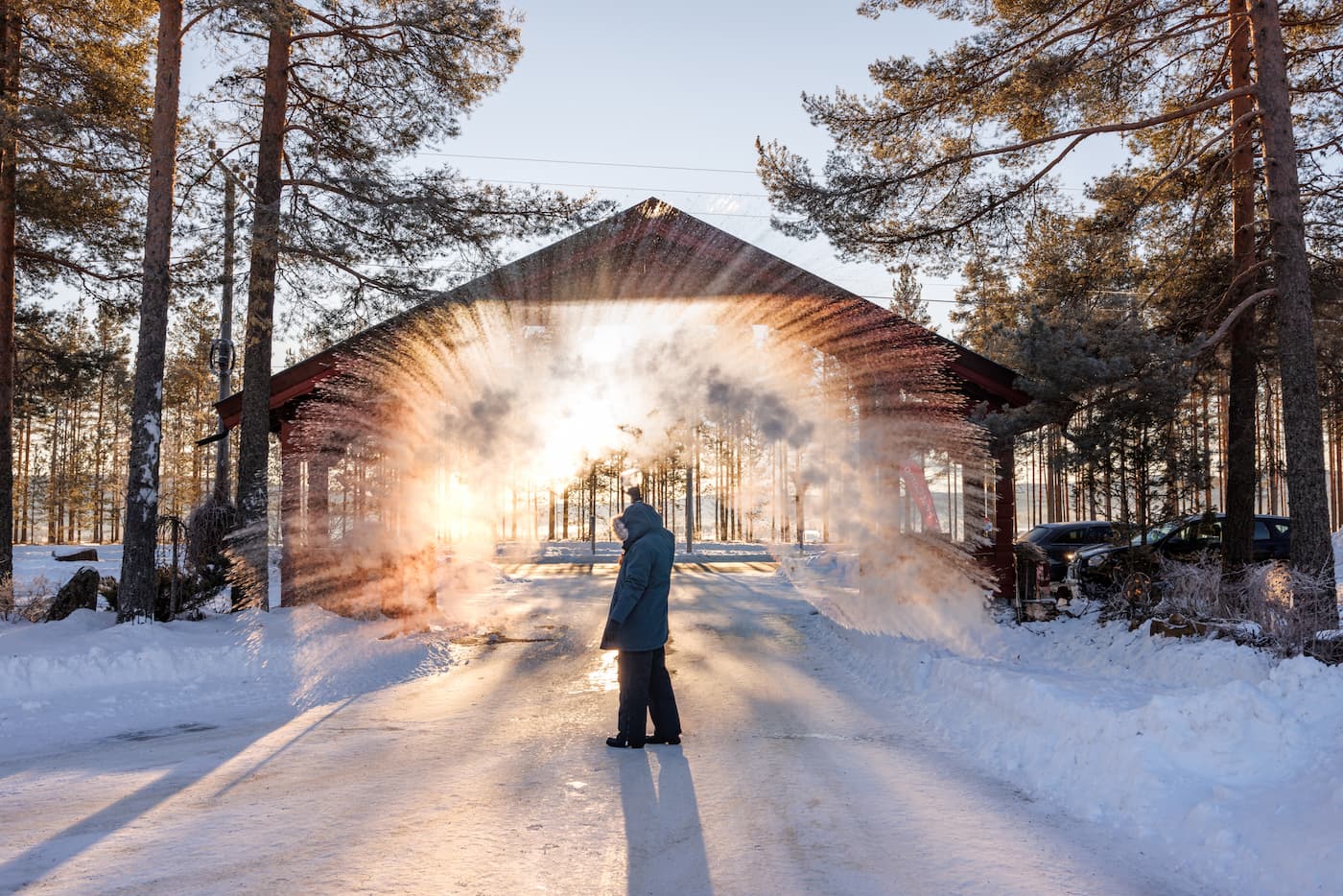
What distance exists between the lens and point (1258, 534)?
747 inches

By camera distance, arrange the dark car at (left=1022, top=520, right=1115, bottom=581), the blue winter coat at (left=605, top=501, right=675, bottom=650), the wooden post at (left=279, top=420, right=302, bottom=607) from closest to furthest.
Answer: the blue winter coat at (left=605, top=501, right=675, bottom=650) < the wooden post at (left=279, top=420, right=302, bottom=607) < the dark car at (left=1022, top=520, right=1115, bottom=581)

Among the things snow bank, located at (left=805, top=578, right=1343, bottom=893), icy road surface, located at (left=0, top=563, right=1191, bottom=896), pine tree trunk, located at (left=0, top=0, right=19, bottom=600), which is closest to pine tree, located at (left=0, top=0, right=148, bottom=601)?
pine tree trunk, located at (left=0, top=0, right=19, bottom=600)

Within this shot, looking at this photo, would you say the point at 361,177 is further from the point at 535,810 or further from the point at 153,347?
the point at 535,810

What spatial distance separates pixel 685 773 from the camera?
5.68 meters

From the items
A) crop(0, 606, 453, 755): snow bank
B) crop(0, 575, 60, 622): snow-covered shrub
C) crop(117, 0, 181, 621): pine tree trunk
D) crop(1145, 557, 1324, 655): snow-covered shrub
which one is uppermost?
crop(117, 0, 181, 621): pine tree trunk

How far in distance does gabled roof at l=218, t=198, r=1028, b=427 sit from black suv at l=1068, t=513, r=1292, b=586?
289 centimetres

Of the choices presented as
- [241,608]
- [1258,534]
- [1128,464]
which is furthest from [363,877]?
[1258,534]

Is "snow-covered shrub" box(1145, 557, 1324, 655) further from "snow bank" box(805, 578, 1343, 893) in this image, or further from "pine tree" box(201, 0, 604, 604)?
"pine tree" box(201, 0, 604, 604)

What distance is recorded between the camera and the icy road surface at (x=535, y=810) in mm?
3977

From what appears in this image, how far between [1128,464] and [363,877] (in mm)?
13318

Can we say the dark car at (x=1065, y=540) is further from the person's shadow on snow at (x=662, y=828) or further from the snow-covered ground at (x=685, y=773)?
the person's shadow on snow at (x=662, y=828)

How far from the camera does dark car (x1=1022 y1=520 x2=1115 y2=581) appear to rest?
808 inches

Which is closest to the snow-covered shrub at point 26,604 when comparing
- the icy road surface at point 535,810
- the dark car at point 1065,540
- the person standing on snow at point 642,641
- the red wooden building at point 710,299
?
the red wooden building at point 710,299

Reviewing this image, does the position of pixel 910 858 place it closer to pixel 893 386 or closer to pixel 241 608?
pixel 893 386
